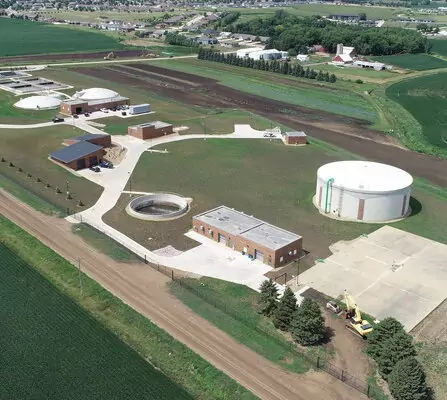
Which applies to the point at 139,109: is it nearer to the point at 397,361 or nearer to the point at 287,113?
the point at 287,113

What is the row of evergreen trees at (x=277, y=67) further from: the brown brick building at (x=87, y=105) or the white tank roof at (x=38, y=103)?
the white tank roof at (x=38, y=103)

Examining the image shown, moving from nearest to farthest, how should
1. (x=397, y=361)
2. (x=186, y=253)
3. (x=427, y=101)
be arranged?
(x=397, y=361), (x=186, y=253), (x=427, y=101)

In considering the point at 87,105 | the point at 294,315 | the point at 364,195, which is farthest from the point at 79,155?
the point at 294,315

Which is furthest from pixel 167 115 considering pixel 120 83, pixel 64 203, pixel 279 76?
pixel 279 76

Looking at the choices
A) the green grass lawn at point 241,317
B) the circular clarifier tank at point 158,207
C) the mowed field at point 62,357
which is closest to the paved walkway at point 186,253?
the green grass lawn at point 241,317

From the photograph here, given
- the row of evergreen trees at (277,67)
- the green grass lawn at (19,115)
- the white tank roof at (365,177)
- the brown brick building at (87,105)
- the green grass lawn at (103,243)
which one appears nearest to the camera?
the green grass lawn at (103,243)

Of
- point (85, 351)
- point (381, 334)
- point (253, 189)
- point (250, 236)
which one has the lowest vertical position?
point (85, 351)
